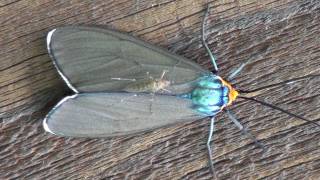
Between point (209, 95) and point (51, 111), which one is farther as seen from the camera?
point (209, 95)

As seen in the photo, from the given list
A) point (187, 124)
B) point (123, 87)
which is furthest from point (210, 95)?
point (123, 87)

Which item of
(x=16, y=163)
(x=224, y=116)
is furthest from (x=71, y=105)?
(x=224, y=116)

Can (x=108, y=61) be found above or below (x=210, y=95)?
above

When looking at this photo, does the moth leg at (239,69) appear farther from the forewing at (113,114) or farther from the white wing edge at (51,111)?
the white wing edge at (51,111)

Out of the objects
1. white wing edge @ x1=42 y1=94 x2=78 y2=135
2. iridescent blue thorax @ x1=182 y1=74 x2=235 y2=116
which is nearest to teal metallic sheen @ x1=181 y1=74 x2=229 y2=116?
iridescent blue thorax @ x1=182 y1=74 x2=235 y2=116

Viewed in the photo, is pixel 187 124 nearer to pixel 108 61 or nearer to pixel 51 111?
pixel 108 61

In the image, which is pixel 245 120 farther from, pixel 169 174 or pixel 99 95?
pixel 99 95
